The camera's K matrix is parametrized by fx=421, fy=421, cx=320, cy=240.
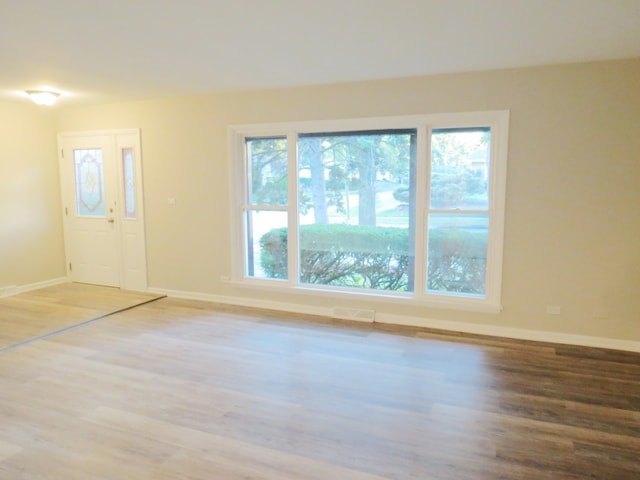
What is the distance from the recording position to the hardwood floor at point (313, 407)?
224 cm

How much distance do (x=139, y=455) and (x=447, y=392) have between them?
2029mm

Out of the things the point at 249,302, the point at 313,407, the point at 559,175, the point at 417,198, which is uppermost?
the point at 559,175

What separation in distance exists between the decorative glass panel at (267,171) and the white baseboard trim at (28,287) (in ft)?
11.2

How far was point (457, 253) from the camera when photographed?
4.29 meters

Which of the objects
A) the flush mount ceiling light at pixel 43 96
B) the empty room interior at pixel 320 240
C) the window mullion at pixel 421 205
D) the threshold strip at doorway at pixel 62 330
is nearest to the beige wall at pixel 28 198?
the empty room interior at pixel 320 240

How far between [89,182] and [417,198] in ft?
15.3

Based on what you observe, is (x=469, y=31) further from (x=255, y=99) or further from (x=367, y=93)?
(x=255, y=99)

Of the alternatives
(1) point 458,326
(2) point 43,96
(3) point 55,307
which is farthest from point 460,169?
(3) point 55,307

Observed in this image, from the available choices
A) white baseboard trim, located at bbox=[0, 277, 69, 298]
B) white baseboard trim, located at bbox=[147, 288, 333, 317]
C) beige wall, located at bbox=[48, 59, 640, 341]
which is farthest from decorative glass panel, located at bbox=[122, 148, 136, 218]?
beige wall, located at bbox=[48, 59, 640, 341]

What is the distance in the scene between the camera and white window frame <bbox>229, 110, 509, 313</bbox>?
13.1ft

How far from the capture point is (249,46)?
3197mm

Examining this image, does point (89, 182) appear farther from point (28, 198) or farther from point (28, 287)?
point (28, 287)

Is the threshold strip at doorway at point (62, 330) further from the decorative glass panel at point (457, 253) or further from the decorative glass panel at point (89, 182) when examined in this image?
the decorative glass panel at point (457, 253)

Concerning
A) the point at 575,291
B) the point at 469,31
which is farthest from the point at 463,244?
the point at 469,31
